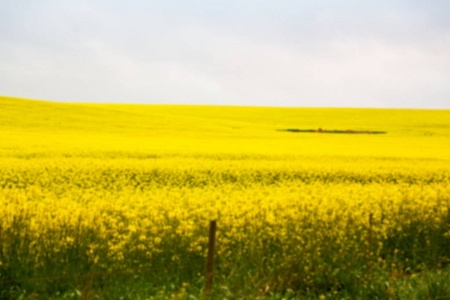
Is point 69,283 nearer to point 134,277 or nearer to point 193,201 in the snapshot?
point 134,277

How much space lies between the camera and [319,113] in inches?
2648

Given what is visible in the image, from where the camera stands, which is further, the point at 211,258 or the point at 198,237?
the point at 198,237

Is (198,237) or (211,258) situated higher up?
(211,258)

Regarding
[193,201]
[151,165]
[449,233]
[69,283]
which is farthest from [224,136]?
[69,283]

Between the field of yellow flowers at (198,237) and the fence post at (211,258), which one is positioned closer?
the fence post at (211,258)

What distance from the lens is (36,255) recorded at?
6.14 meters

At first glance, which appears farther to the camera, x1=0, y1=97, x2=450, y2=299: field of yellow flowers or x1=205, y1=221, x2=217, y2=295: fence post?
x1=0, y1=97, x2=450, y2=299: field of yellow flowers

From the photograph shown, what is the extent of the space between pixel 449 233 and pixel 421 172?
11.7 meters

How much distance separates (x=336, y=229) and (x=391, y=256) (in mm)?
977

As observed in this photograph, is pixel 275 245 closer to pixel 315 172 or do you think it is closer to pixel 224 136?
pixel 315 172

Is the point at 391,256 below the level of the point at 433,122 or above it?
below

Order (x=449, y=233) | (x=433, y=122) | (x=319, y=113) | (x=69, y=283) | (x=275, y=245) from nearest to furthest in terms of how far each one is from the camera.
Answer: (x=69, y=283), (x=275, y=245), (x=449, y=233), (x=433, y=122), (x=319, y=113)

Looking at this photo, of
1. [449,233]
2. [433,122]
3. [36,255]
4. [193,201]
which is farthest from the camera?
[433,122]

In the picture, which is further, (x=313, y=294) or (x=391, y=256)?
(x=391, y=256)
